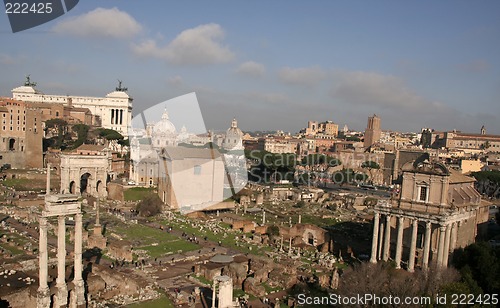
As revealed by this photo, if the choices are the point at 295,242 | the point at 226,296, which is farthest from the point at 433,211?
the point at 226,296

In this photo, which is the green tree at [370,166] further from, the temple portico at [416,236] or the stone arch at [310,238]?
the temple portico at [416,236]

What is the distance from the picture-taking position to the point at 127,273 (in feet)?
76.8

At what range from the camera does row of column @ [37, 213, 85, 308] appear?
17.5 metres

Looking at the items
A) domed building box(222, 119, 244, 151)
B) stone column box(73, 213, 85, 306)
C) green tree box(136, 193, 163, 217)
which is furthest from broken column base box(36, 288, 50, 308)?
domed building box(222, 119, 244, 151)

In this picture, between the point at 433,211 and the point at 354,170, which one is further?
the point at 354,170

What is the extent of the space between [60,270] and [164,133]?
194ft

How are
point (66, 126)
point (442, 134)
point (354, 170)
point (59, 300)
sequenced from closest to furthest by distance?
point (59, 300)
point (66, 126)
point (354, 170)
point (442, 134)

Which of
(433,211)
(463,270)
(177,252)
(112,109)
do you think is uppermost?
(112,109)

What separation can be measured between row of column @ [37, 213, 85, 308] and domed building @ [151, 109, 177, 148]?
48609 millimetres

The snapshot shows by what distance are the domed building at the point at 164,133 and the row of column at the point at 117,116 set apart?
15084 millimetres

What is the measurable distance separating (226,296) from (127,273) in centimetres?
791

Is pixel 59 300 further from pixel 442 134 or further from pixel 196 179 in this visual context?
pixel 442 134

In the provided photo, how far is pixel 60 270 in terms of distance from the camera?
18.0m

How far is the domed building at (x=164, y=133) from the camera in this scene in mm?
70831
